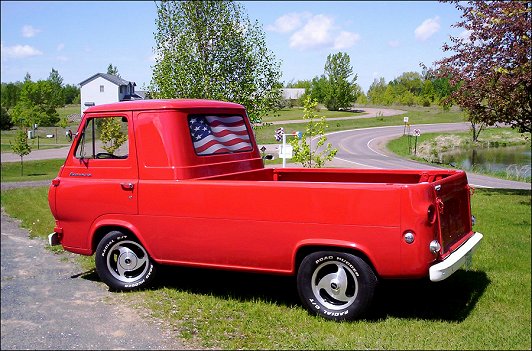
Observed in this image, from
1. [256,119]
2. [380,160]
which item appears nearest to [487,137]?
[380,160]

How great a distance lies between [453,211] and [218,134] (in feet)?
9.45

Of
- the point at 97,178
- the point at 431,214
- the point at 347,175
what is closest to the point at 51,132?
the point at 97,178

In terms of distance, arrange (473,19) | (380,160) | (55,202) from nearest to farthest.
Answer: (55,202)
(473,19)
(380,160)

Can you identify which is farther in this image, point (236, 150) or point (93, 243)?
point (236, 150)

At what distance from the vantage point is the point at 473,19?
52.5ft

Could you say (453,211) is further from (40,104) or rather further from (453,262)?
(40,104)

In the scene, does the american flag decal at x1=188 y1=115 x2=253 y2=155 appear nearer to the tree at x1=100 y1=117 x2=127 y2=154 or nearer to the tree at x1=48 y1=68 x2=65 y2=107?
the tree at x1=100 y1=117 x2=127 y2=154

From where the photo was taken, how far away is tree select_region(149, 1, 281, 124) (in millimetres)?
18625

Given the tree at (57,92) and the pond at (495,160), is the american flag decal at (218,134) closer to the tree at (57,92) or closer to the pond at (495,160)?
the tree at (57,92)

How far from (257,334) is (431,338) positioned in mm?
1521

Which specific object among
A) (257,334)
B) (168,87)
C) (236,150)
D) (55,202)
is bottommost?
(257,334)

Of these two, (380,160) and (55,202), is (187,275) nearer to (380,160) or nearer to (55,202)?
(55,202)

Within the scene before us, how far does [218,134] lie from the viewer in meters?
6.96

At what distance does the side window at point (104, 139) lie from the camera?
6.65 meters
